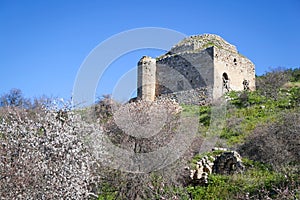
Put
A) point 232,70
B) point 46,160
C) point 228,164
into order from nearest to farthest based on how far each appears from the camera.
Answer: point 46,160, point 228,164, point 232,70

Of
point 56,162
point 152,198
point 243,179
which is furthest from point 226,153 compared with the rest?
point 56,162

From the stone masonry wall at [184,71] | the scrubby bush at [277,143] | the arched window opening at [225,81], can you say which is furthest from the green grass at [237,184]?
the arched window opening at [225,81]

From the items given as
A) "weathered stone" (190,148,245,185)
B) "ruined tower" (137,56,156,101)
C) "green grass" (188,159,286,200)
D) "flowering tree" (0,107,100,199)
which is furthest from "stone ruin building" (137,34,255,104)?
"flowering tree" (0,107,100,199)

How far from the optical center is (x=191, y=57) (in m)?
23.1

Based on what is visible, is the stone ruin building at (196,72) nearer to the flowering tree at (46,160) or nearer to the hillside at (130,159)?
the hillside at (130,159)

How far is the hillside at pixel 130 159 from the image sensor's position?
8.27 meters

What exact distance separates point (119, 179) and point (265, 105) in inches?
435

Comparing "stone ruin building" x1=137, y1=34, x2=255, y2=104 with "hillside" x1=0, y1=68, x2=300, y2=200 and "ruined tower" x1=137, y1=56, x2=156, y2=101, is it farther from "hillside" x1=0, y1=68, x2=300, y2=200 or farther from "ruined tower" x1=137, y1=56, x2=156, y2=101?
"hillside" x1=0, y1=68, x2=300, y2=200

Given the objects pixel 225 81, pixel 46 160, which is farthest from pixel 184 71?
pixel 46 160

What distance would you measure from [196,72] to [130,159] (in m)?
13.0

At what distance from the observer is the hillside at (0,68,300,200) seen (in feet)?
27.1

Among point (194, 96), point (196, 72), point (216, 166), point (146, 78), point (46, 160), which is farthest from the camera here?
point (146, 78)

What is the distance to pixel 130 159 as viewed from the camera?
419 inches

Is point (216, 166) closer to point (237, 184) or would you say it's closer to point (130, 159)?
point (237, 184)
